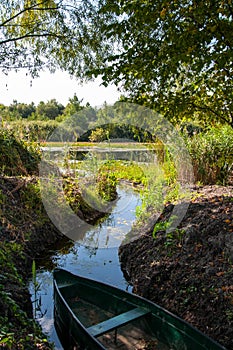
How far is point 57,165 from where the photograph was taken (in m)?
6.86

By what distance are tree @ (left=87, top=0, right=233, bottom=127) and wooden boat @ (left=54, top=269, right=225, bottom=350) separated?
2.03 metres

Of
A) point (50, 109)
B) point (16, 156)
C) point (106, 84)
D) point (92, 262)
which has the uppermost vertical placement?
point (50, 109)

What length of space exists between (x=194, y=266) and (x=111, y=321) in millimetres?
1037

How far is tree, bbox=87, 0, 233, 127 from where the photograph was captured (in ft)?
10.9

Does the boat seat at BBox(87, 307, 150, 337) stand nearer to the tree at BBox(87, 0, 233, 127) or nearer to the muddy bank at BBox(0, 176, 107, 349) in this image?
the muddy bank at BBox(0, 176, 107, 349)

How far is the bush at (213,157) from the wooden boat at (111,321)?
3.65 metres

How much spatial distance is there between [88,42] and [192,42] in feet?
10.2

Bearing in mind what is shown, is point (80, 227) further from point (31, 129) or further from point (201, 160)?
point (31, 129)

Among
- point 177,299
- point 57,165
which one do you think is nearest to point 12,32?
point 57,165

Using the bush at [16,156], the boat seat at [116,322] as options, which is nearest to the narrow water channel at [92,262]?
the boat seat at [116,322]

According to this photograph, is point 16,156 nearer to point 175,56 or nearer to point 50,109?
point 175,56

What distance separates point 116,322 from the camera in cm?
265

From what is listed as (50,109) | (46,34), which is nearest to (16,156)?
(46,34)

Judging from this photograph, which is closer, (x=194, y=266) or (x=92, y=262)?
(x=194, y=266)
